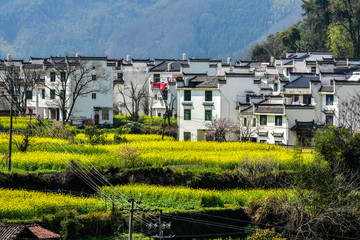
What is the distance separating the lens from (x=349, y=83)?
198 ft

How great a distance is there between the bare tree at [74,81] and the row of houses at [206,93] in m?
0.10

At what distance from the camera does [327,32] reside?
103 meters

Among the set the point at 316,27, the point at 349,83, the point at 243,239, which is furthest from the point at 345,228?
the point at 316,27

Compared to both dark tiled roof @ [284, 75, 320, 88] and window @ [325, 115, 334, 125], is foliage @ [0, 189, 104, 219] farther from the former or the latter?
dark tiled roof @ [284, 75, 320, 88]

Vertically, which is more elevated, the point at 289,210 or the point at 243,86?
the point at 243,86

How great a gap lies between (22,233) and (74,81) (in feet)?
148

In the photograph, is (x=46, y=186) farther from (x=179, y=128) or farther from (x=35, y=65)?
(x=35, y=65)

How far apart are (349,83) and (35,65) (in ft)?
116

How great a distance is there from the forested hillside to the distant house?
241ft

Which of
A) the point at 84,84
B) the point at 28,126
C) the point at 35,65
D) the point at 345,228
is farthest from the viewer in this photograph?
the point at 35,65

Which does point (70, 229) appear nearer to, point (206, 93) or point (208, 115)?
point (208, 115)

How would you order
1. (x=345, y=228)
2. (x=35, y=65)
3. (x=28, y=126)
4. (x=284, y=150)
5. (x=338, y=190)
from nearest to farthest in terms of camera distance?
(x=345, y=228), (x=338, y=190), (x=284, y=150), (x=28, y=126), (x=35, y=65)

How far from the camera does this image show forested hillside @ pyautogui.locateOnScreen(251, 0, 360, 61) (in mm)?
97300

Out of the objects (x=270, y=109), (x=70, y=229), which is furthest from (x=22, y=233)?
(x=270, y=109)
